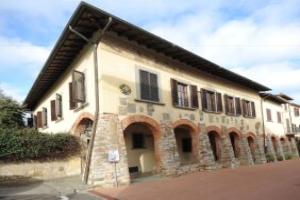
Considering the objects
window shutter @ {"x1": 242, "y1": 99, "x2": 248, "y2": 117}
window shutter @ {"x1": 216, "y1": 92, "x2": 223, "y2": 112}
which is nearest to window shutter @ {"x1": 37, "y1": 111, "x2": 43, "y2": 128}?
window shutter @ {"x1": 216, "y1": 92, "x2": 223, "y2": 112}

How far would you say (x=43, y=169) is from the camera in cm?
1447

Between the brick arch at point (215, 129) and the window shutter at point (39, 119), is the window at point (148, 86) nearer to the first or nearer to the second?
the brick arch at point (215, 129)

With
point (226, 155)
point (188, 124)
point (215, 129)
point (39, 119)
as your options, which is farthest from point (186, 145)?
point (39, 119)

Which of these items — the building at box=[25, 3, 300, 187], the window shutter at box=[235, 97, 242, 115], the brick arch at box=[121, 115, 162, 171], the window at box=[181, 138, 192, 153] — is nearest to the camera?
the building at box=[25, 3, 300, 187]

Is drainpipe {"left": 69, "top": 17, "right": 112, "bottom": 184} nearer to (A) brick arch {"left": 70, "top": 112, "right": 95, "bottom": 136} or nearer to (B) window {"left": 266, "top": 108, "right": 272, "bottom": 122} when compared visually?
(A) brick arch {"left": 70, "top": 112, "right": 95, "bottom": 136}

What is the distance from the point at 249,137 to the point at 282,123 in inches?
418

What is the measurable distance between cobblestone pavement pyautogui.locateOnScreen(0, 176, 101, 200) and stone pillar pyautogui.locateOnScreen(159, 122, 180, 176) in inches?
162

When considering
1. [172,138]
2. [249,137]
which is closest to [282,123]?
[249,137]

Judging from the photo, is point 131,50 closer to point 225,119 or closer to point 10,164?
A: point 10,164

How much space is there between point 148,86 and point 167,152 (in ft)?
10.3

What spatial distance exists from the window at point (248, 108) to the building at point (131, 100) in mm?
1896

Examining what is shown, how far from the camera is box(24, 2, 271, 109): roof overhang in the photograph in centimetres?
1250

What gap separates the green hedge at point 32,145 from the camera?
1338cm

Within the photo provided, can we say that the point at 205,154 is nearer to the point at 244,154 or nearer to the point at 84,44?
the point at 244,154
